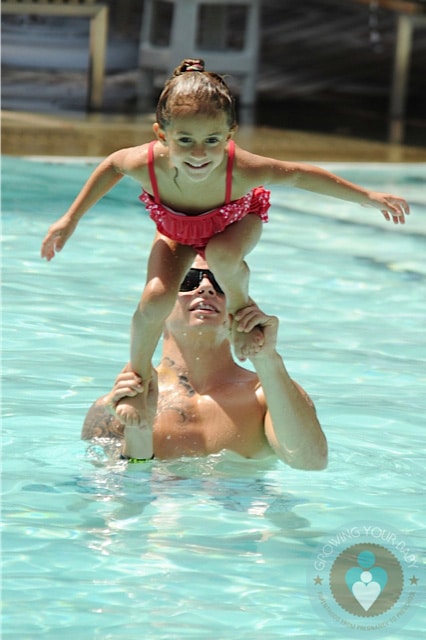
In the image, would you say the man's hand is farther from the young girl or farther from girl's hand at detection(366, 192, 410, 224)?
girl's hand at detection(366, 192, 410, 224)

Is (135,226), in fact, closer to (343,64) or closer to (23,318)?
(23,318)

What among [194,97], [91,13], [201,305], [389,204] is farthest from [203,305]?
[91,13]

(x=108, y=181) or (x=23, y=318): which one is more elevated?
(x=108, y=181)

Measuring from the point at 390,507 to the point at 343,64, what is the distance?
11856mm

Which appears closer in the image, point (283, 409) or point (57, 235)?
point (57, 235)

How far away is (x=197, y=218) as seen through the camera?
3.77m

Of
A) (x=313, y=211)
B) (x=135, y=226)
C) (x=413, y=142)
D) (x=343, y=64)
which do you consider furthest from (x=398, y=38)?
(x=135, y=226)

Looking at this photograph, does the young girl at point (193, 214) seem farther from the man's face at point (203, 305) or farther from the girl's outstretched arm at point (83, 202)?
the man's face at point (203, 305)

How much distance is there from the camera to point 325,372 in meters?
5.62

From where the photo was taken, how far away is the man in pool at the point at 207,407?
13.3 feet

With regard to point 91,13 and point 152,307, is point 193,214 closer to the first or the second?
point 152,307

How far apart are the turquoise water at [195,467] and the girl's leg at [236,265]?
1.87 ft

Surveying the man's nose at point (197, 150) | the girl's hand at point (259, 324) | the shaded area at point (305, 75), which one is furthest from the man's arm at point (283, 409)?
the shaded area at point (305, 75)
